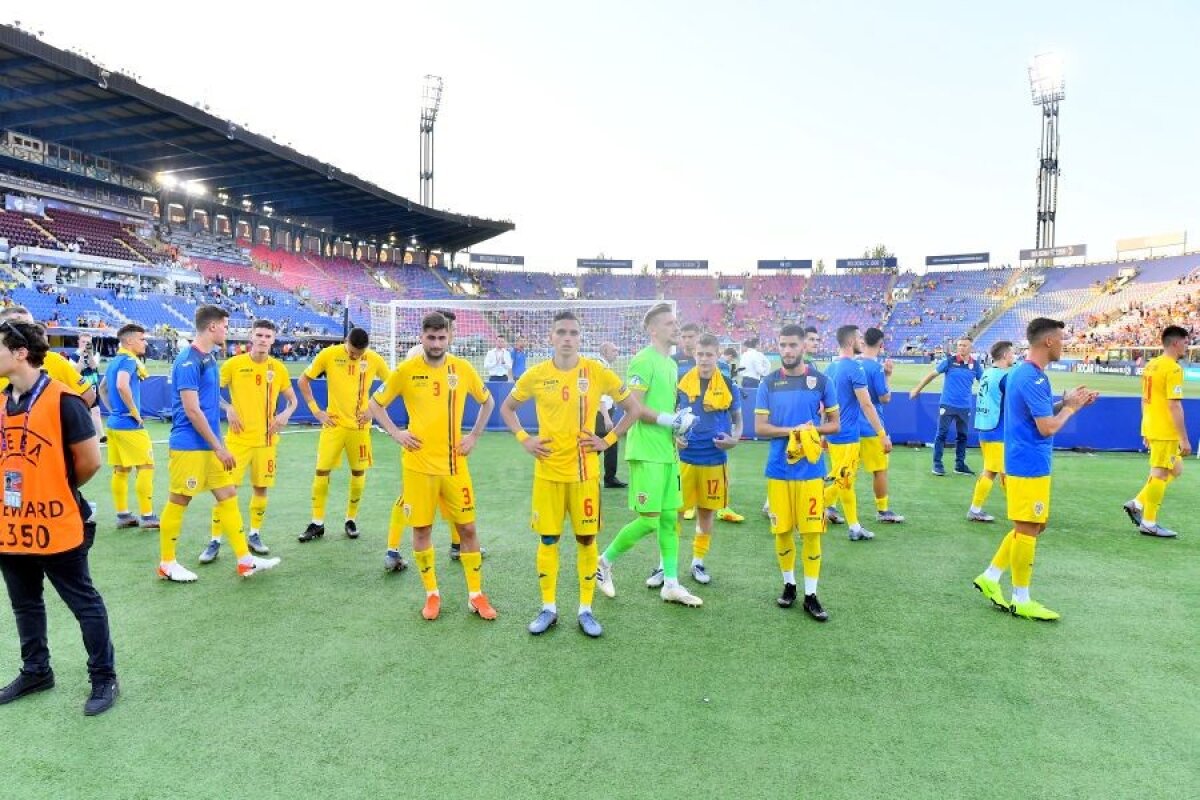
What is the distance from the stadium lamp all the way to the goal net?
5375 centimetres

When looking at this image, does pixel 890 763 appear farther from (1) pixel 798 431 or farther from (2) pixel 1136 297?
(2) pixel 1136 297

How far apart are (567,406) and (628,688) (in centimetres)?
178

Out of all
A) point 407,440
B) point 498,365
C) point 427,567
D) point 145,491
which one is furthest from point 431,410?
point 498,365

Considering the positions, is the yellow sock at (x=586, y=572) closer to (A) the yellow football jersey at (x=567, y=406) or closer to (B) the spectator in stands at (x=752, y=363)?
(A) the yellow football jersey at (x=567, y=406)

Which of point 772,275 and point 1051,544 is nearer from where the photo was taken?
point 1051,544

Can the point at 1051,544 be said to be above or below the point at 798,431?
below

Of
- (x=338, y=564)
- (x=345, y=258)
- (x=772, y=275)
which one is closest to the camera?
(x=338, y=564)

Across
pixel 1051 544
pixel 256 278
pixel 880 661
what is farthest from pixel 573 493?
pixel 256 278

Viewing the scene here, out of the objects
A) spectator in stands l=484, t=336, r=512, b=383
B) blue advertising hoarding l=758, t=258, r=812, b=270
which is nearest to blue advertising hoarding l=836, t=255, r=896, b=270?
blue advertising hoarding l=758, t=258, r=812, b=270

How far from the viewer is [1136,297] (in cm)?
5072

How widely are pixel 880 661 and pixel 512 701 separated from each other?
2.22 m

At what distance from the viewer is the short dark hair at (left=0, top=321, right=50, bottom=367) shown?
3.22 meters

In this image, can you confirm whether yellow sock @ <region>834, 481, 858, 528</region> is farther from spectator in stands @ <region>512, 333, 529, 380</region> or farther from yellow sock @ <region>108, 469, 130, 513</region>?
spectator in stands @ <region>512, 333, 529, 380</region>

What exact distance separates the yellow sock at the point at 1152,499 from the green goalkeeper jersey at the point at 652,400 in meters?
5.53
